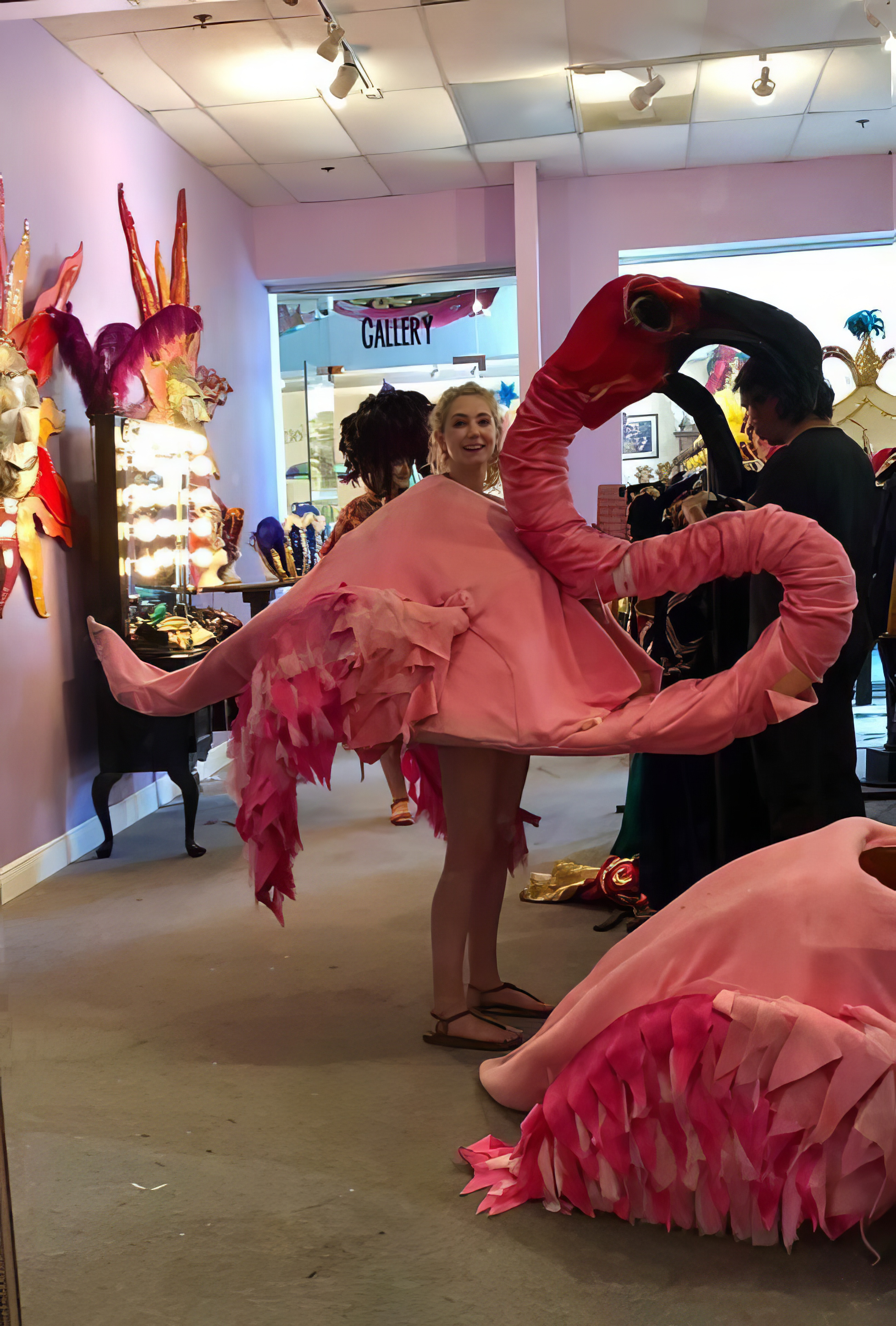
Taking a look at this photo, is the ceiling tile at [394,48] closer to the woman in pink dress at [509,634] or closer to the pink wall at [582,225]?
the pink wall at [582,225]

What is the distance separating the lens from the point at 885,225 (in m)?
5.27

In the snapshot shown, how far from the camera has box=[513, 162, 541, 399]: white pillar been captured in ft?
18.7

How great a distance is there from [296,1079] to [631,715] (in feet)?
3.17

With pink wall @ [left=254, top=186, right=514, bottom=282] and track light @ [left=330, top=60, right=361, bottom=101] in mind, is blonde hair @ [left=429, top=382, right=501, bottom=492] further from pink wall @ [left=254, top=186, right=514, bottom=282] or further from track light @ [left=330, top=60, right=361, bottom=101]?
pink wall @ [left=254, top=186, right=514, bottom=282]

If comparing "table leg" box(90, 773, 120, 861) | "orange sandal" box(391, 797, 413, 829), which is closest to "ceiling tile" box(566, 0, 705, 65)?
"orange sandal" box(391, 797, 413, 829)

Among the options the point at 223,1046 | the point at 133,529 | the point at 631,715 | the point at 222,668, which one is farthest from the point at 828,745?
the point at 133,529

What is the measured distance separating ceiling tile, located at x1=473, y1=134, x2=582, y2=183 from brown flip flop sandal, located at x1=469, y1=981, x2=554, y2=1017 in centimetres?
421

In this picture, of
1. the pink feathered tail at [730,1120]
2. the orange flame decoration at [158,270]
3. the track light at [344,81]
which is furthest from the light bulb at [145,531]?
the pink feathered tail at [730,1120]

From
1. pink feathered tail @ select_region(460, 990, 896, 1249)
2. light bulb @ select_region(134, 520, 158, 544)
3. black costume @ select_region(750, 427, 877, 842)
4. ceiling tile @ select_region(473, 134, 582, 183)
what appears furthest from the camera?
ceiling tile @ select_region(473, 134, 582, 183)

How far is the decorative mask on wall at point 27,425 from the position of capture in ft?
10.8

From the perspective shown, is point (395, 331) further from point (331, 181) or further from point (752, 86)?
point (752, 86)

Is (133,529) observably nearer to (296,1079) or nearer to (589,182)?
(296,1079)

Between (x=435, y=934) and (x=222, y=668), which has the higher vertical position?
(x=222, y=668)

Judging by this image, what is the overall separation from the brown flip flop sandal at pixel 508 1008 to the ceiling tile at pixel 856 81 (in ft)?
10.9
